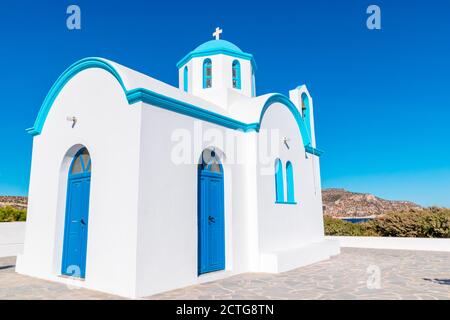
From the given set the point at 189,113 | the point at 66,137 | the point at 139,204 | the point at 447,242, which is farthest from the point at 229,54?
the point at 447,242

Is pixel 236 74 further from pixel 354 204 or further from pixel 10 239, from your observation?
pixel 354 204

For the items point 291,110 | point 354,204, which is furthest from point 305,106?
point 354,204

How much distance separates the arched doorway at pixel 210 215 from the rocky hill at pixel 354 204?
143 ft

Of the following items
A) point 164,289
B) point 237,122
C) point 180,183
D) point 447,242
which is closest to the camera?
point 164,289

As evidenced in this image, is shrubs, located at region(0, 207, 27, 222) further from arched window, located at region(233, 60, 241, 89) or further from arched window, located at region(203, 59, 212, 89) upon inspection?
arched window, located at region(233, 60, 241, 89)

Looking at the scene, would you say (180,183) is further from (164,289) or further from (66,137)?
(66,137)

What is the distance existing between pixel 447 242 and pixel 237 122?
8692 millimetres

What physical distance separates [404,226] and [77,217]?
12.6 meters

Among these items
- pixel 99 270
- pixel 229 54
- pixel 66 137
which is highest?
pixel 229 54

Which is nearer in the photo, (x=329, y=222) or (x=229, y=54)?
(x=229, y=54)

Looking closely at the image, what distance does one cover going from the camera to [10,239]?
35.9 ft

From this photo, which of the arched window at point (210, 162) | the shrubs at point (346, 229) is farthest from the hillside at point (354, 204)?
the arched window at point (210, 162)

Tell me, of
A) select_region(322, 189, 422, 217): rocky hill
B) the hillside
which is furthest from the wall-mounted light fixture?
select_region(322, 189, 422, 217): rocky hill
